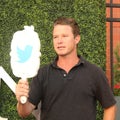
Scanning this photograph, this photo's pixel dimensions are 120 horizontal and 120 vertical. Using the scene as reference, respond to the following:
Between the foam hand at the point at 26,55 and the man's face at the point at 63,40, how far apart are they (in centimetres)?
13

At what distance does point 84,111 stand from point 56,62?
0.38m

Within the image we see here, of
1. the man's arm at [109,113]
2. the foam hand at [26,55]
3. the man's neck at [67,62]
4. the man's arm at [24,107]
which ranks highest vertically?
the foam hand at [26,55]

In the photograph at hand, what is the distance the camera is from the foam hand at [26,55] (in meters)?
2.34

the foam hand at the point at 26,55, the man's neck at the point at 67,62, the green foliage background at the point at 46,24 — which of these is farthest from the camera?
the green foliage background at the point at 46,24

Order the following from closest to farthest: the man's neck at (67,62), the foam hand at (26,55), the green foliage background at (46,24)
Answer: the foam hand at (26,55), the man's neck at (67,62), the green foliage background at (46,24)

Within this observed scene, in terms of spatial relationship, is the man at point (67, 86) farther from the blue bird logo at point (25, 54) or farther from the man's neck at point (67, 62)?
the blue bird logo at point (25, 54)

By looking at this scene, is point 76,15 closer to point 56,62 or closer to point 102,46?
Result: point 102,46

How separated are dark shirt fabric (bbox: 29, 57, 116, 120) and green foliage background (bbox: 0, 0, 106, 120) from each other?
1455mm

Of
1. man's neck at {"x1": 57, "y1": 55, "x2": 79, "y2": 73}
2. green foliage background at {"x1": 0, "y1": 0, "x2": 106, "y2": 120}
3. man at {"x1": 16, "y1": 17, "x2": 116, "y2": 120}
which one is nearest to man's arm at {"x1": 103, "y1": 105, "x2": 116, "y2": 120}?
man at {"x1": 16, "y1": 17, "x2": 116, "y2": 120}

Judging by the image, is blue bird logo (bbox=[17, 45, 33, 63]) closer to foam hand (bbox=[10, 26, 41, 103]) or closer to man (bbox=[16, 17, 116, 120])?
foam hand (bbox=[10, 26, 41, 103])

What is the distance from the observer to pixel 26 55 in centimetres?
237

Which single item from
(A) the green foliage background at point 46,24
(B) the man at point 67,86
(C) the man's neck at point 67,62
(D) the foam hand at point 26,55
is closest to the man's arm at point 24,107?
(B) the man at point 67,86

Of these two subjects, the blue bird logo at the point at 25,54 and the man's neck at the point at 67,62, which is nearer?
the blue bird logo at the point at 25,54

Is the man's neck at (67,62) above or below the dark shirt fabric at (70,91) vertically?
above
